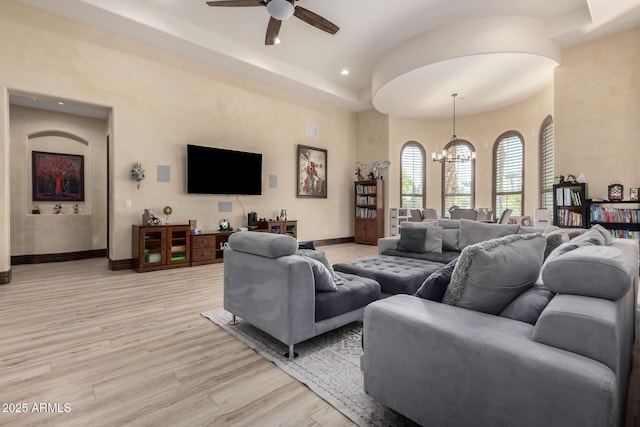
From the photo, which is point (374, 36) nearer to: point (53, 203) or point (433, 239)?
point (433, 239)

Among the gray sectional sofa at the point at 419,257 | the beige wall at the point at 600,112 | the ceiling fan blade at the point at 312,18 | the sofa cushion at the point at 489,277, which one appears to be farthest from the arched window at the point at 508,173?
the sofa cushion at the point at 489,277

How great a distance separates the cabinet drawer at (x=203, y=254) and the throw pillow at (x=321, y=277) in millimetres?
3764

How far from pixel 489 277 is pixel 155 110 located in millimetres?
5744

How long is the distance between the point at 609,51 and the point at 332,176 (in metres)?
5.72

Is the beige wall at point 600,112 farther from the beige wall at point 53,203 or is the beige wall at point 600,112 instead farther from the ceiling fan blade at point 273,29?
the beige wall at point 53,203

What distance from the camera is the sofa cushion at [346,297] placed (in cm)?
227

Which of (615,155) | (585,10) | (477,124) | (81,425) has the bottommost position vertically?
(81,425)

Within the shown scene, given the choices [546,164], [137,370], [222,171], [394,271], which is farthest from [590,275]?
[546,164]

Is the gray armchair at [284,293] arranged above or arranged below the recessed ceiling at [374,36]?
below

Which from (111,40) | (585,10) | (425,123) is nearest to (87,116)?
(111,40)

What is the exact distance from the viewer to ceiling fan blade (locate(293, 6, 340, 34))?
12.8ft

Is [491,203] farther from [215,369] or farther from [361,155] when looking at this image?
[215,369]

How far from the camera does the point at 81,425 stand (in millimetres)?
1523

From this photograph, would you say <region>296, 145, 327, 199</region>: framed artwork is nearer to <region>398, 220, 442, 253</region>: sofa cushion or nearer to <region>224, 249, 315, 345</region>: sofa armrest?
<region>398, 220, 442, 253</region>: sofa cushion
